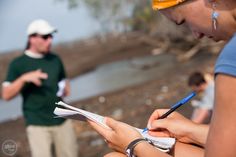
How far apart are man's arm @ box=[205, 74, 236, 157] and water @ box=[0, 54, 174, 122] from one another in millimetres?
11609

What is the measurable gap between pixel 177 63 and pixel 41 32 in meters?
12.8

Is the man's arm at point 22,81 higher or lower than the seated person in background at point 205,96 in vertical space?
higher

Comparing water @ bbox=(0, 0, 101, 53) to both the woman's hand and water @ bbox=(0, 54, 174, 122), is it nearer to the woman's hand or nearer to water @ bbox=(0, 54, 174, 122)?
water @ bbox=(0, 54, 174, 122)

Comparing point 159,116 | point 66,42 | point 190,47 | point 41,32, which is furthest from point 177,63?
point 159,116

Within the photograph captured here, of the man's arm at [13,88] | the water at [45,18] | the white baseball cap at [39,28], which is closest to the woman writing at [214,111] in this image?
the man's arm at [13,88]

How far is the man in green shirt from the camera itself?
579 centimetres

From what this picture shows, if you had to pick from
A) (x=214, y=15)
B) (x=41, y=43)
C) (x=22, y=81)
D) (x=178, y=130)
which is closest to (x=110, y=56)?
(x=41, y=43)

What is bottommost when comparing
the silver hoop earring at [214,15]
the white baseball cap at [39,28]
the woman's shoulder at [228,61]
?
the white baseball cap at [39,28]

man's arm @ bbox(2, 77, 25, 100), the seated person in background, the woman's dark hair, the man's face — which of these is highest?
the man's face

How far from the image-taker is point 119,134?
2197mm

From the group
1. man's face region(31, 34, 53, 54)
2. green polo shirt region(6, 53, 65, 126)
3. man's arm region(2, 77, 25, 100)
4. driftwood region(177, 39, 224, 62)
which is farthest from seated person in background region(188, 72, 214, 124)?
driftwood region(177, 39, 224, 62)

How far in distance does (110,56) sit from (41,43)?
1612 centimetres

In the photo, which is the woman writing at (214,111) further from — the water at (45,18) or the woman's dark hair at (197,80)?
the water at (45,18)

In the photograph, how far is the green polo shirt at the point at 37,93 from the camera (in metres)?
5.84
